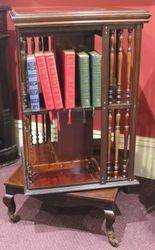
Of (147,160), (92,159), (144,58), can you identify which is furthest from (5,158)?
(144,58)

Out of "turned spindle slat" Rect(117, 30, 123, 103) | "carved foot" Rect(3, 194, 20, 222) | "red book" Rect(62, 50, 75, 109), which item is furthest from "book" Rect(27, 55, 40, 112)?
"carved foot" Rect(3, 194, 20, 222)

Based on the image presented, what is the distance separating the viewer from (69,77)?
4.69ft

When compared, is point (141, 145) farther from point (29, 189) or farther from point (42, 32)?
point (42, 32)

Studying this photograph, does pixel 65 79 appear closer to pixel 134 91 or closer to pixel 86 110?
pixel 86 110

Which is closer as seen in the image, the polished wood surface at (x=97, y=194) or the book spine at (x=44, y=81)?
the book spine at (x=44, y=81)

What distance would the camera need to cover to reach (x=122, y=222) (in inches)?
67.7

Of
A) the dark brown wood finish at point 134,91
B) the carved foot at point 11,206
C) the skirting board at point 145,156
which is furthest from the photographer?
the skirting board at point 145,156

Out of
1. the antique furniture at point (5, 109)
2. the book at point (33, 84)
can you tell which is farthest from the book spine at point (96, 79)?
the antique furniture at point (5, 109)

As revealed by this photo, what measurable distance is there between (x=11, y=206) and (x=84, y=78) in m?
0.73

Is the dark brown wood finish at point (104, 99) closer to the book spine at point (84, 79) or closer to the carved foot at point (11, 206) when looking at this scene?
the book spine at point (84, 79)

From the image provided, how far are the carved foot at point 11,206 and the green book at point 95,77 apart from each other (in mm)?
610

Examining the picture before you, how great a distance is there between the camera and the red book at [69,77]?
4.60 ft

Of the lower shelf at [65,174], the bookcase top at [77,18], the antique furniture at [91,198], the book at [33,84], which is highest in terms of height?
the bookcase top at [77,18]

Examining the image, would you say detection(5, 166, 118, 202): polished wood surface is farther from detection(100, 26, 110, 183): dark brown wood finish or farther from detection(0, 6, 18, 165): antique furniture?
detection(0, 6, 18, 165): antique furniture
